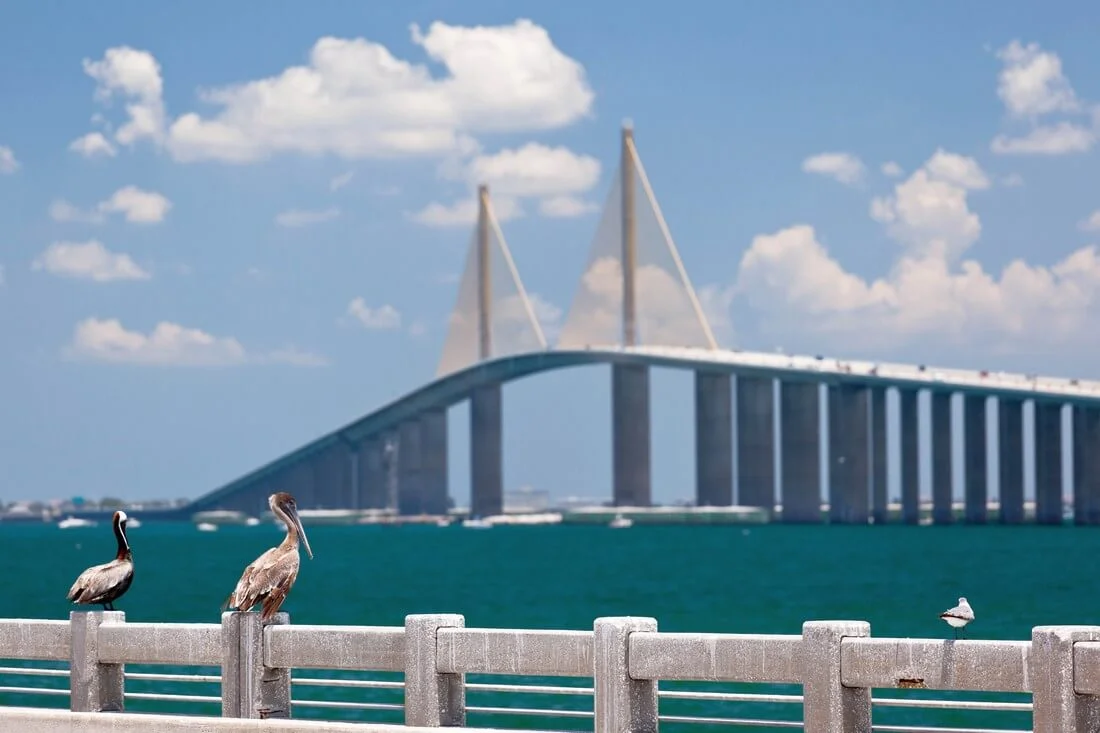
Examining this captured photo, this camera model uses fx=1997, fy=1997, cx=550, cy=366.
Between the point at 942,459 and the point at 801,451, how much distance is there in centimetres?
1032

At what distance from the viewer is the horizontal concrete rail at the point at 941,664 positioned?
34.9 feet

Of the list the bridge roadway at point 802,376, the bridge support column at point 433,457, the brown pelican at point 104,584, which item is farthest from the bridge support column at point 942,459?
the brown pelican at point 104,584

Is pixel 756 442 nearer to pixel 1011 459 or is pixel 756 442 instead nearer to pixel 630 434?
pixel 630 434

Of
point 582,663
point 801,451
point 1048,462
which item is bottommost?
point 582,663

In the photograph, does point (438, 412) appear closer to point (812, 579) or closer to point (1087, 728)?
point (812, 579)

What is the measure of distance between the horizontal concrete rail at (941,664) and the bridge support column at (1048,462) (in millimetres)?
133076

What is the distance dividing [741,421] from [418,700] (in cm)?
13799

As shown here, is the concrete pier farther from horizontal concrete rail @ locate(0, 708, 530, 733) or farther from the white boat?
horizontal concrete rail @ locate(0, 708, 530, 733)

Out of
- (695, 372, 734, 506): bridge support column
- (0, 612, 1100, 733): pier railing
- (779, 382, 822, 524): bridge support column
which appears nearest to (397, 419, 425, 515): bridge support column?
(695, 372, 734, 506): bridge support column

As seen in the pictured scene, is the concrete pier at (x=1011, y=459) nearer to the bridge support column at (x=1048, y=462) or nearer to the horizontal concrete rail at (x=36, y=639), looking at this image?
the bridge support column at (x=1048, y=462)

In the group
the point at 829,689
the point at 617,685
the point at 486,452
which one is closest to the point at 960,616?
the point at 829,689

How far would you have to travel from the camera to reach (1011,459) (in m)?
146

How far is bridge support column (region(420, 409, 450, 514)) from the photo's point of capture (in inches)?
6786

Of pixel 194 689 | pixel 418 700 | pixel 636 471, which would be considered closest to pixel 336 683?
pixel 418 700
